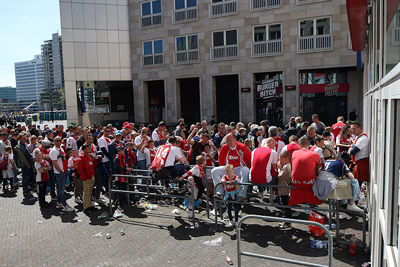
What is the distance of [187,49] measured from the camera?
2756cm

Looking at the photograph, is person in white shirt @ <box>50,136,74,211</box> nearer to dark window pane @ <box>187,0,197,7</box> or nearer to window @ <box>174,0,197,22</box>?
window @ <box>174,0,197,22</box>

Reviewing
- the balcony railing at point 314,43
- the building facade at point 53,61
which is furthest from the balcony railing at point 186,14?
the building facade at point 53,61

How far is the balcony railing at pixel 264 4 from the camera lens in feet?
77.4

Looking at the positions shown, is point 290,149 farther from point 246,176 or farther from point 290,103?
point 290,103

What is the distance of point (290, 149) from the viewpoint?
26.8 feet

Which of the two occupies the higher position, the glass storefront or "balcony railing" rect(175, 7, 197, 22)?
"balcony railing" rect(175, 7, 197, 22)

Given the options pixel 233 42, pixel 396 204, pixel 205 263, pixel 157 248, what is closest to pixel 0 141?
pixel 157 248

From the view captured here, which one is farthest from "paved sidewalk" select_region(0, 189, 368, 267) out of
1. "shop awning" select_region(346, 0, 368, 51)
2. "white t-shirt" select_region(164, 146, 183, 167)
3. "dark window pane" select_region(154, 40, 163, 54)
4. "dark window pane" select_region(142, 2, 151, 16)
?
"dark window pane" select_region(142, 2, 151, 16)

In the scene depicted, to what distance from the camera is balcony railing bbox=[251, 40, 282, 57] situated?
23.9m

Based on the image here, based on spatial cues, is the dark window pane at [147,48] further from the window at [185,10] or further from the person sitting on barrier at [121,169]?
the person sitting on barrier at [121,169]

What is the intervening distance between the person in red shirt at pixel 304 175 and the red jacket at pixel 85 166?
17.4 feet

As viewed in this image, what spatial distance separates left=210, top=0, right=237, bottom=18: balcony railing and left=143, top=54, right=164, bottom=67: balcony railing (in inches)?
223

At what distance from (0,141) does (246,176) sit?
957 centimetres

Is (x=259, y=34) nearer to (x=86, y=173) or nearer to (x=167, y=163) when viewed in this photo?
(x=167, y=163)
